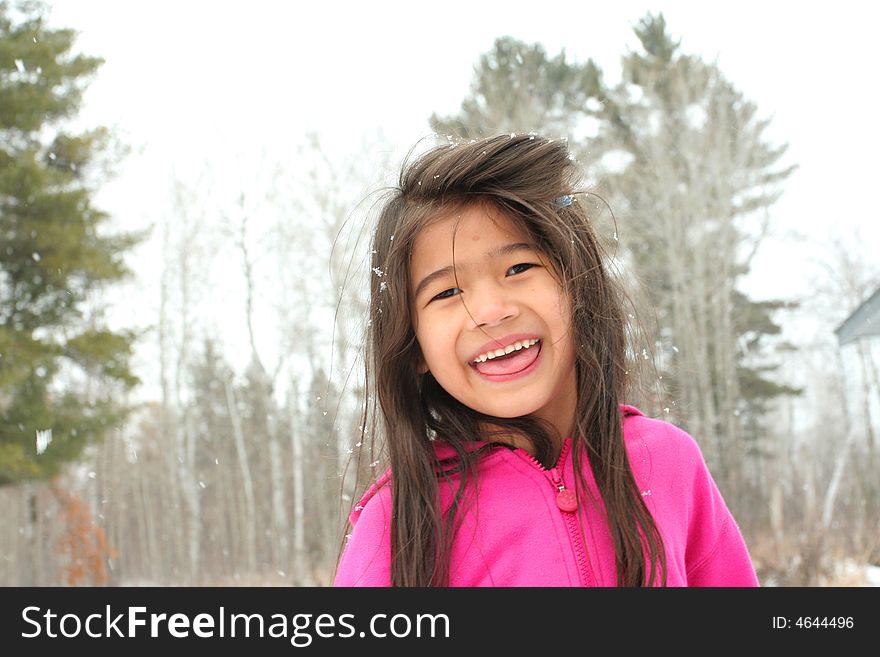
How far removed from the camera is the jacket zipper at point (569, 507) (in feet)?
3.13

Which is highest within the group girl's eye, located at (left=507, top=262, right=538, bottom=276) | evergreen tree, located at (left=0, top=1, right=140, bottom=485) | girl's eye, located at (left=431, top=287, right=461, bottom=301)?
evergreen tree, located at (left=0, top=1, right=140, bottom=485)

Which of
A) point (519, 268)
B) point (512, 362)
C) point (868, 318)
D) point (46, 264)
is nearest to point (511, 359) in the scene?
point (512, 362)

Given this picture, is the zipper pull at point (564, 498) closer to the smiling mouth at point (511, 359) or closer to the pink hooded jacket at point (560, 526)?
the pink hooded jacket at point (560, 526)

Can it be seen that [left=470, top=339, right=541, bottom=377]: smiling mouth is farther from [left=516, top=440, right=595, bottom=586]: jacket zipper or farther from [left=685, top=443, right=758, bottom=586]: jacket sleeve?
[left=685, top=443, right=758, bottom=586]: jacket sleeve

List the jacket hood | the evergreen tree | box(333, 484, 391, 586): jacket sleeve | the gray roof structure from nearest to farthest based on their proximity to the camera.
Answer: box(333, 484, 391, 586): jacket sleeve, the jacket hood, the gray roof structure, the evergreen tree

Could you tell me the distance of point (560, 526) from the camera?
0.98m

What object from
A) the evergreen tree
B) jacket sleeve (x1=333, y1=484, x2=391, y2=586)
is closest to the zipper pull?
jacket sleeve (x1=333, y1=484, x2=391, y2=586)

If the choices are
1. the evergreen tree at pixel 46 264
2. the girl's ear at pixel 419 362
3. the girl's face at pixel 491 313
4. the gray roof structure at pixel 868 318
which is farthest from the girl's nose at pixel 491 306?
the evergreen tree at pixel 46 264

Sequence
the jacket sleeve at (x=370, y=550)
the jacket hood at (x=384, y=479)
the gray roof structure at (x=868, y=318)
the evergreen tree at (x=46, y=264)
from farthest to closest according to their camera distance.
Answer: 1. the evergreen tree at (x=46, y=264)
2. the gray roof structure at (x=868, y=318)
3. the jacket hood at (x=384, y=479)
4. the jacket sleeve at (x=370, y=550)

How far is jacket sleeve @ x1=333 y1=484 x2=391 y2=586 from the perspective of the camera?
0.94 metres

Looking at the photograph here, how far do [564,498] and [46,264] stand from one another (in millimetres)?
10711

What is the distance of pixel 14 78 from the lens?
10.7 metres

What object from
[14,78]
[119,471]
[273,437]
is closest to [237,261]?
[273,437]

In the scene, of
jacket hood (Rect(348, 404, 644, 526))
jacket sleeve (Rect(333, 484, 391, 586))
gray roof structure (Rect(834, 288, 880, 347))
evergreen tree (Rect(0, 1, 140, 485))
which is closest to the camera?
jacket sleeve (Rect(333, 484, 391, 586))
